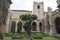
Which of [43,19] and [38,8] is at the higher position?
[38,8]

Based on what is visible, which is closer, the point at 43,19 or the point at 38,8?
the point at 43,19

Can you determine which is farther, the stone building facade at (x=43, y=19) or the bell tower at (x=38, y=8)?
the bell tower at (x=38, y=8)

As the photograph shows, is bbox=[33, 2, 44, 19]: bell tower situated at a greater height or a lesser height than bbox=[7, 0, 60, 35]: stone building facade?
greater

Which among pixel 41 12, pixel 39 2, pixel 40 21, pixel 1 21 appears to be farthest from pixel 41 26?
pixel 1 21

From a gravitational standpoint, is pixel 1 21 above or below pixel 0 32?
above

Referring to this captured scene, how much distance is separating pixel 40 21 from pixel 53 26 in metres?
14.3

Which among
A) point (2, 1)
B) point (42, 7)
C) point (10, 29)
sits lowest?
point (10, 29)

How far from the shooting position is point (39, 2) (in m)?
57.5

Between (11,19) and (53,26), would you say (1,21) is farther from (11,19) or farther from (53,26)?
(11,19)

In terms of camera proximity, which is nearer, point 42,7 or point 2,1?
point 2,1

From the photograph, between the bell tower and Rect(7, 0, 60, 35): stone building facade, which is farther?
the bell tower

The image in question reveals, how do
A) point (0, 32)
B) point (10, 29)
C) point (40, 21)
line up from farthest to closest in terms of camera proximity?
1. point (40, 21)
2. point (10, 29)
3. point (0, 32)

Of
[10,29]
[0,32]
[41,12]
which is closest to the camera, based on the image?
[0,32]

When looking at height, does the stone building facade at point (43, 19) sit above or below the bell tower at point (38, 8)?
below
